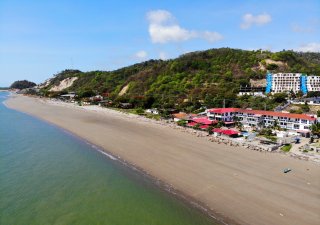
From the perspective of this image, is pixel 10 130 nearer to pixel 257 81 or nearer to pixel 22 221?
pixel 22 221

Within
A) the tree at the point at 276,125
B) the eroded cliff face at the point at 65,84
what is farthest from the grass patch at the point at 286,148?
the eroded cliff face at the point at 65,84

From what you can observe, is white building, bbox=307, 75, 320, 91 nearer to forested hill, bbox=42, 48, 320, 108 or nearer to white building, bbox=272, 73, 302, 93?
white building, bbox=272, 73, 302, 93

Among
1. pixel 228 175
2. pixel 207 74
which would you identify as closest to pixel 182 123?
pixel 228 175

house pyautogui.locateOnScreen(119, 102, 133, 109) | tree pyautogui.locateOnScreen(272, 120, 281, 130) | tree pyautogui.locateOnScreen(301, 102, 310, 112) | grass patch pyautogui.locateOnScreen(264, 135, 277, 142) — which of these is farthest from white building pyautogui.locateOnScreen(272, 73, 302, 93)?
grass patch pyautogui.locateOnScreen(264, 135, 277, 142)

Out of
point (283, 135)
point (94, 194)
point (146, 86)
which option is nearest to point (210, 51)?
point (146, 86)

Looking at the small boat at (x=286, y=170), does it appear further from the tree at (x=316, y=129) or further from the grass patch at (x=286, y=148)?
the tree at (x=316, y=129)

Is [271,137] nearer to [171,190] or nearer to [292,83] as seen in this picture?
[171,190]
